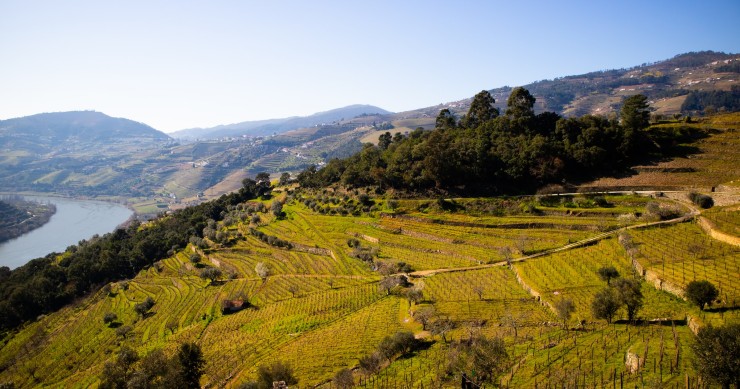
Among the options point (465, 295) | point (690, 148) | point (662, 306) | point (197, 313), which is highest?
point (690, 148)

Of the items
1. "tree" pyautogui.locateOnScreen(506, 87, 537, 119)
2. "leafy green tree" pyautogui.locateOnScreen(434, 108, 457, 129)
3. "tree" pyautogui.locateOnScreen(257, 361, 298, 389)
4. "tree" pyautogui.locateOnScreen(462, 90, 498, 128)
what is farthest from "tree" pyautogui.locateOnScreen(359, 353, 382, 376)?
"leafy green tree" pyautogui.locateOnScreen(434, 108, 457, 129)

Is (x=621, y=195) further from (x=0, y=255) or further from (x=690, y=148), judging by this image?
→ (x=0, y=255)

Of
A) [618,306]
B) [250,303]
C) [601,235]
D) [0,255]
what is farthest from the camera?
[0,255]

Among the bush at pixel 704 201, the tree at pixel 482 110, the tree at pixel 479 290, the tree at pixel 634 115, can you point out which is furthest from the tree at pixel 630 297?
the tree at pixel 482 110

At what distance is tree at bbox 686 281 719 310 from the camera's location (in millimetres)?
29672

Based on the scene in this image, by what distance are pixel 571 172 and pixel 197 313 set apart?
7110cm

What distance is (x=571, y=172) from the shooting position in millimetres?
74625

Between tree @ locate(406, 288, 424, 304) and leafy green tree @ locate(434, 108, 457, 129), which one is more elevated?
leafy green tree @ locate(434, 108, 457, 129)

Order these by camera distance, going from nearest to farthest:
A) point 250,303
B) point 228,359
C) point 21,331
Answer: point 228,359
point 250,303
point 21,331

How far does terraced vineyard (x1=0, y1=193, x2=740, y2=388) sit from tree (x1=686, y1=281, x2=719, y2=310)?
955 mm

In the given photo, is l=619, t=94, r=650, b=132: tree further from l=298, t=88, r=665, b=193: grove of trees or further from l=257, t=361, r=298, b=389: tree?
l=257, t=361, r=298, b=389: tree

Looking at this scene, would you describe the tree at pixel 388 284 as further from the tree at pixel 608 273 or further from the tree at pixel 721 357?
the tree at pixel 721 357

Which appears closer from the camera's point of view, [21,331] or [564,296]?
[564,296]

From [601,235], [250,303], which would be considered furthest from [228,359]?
[601,235]
